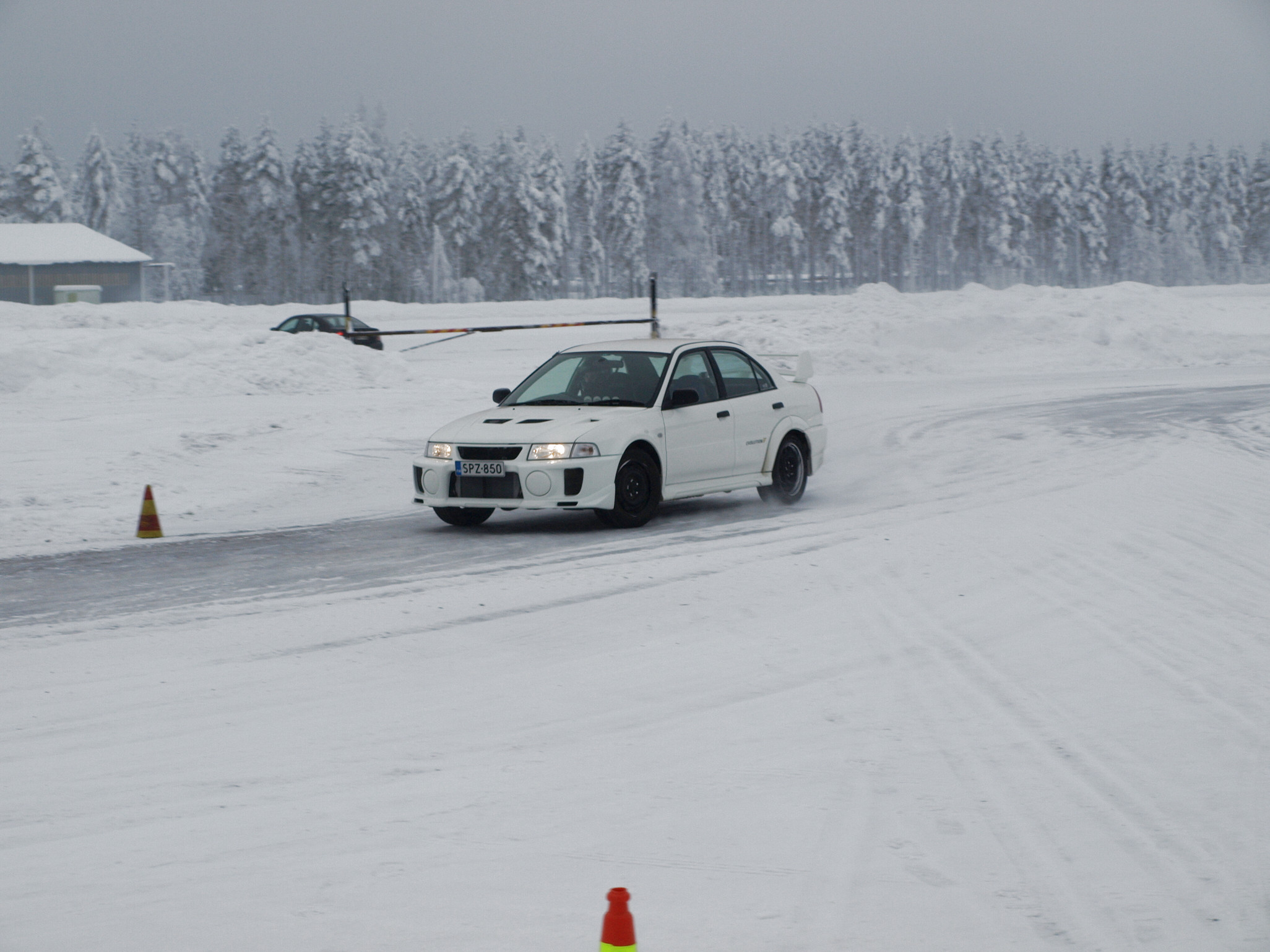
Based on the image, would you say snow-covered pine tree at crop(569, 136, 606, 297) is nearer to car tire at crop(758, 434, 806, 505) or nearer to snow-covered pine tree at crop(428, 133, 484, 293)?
snow-covered pine tree at crop(428, 133, 484, 293)

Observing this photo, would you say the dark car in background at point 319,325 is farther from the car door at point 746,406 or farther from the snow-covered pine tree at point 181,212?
the snow-covered pine tree at point 181,212

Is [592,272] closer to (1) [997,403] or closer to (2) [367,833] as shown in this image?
(1) [997,403]

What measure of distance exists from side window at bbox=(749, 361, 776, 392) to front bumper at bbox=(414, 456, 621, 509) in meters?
2.34

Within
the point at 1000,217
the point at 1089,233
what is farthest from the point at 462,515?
the point at 1089,233

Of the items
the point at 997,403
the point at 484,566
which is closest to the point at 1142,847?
the point at 484,566

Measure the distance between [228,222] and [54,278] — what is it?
44.1 m

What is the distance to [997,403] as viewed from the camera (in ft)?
72.3

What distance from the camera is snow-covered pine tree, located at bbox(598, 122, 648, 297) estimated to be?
362ft

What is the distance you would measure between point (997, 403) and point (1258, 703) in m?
16.6

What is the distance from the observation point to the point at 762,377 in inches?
500

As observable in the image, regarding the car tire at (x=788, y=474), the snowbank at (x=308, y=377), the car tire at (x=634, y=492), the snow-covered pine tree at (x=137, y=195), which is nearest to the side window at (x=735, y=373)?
the car tire at (x=788, y=474)

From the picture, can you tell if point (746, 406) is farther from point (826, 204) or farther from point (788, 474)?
point (826, 204)

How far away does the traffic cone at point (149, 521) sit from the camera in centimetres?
1099

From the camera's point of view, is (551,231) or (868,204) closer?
(551,231)
